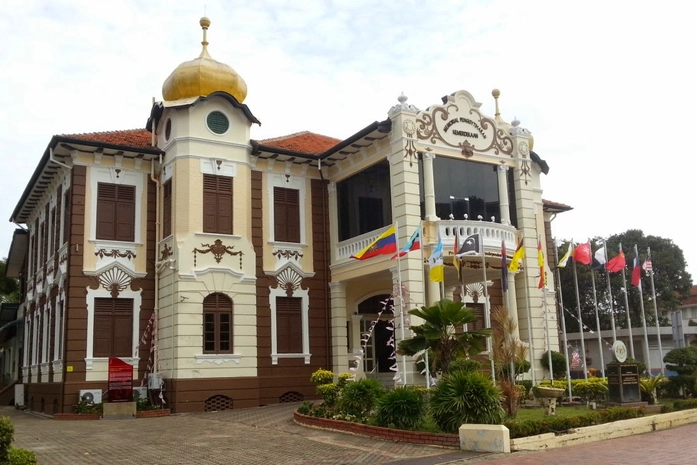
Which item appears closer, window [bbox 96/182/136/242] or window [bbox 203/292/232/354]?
window [bbox 203/292/232/354]

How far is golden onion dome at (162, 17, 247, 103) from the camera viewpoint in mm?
24469

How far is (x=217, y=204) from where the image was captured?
23984mm

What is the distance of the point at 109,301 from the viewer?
23.5 metres

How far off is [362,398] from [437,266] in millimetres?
5262

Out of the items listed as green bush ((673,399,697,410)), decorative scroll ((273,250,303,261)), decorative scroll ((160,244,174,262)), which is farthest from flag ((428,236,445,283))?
decorative scroll ((160,244,174,262))

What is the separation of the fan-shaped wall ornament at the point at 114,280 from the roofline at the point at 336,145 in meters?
5.92

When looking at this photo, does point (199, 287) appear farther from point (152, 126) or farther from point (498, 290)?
point (498, 290)

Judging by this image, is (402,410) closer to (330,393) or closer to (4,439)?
(330,393)

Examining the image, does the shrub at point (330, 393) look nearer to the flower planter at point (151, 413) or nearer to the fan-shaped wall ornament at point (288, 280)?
the flower planter at point (151, 413)

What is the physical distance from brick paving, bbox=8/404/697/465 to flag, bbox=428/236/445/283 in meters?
5.68

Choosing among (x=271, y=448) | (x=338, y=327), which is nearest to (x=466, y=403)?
(x=271, y=448)

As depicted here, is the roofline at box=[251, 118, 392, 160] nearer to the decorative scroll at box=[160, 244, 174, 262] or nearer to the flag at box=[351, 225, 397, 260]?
the flag at box=[351, 225, 397, 260]

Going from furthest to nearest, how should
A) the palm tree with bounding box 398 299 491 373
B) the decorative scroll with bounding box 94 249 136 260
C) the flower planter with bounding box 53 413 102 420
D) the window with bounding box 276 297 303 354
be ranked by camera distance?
the window with bounding box 276 297 303 354
the decorative scroll with bounding box 94 249 136 260
the flower planter with bounding box 53 413 102 420
the palm tree with bounding box 398 299 491 373

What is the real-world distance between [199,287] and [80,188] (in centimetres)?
506
